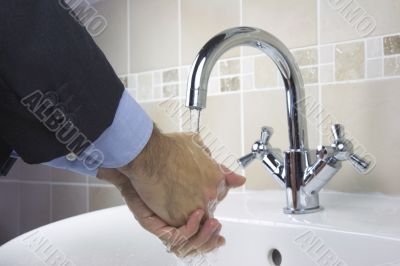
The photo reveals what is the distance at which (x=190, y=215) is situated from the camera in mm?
556

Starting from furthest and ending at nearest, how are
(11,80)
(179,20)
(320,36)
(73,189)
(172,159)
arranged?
(73,189), (179,20), (320,36), (172,159), (11,80)

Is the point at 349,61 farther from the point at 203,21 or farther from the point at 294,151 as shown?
the point at 203,21

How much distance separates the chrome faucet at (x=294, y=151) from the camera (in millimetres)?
612

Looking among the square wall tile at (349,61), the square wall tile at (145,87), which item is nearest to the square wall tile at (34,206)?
the square wall tile at (145,87)

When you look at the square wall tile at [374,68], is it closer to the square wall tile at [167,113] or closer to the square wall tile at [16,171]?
the square wall tile at [167,113]

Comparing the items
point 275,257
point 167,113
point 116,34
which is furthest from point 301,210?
point 116,34

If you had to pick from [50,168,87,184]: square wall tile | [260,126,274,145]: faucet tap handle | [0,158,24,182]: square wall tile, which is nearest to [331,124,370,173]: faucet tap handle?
[260,126,274,145]: faucet tap handle

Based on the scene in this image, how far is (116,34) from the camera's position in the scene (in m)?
1.08

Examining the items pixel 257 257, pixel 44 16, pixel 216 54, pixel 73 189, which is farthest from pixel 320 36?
pixel 73 189

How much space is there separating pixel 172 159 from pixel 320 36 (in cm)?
38

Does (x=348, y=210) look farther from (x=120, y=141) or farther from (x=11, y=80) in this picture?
(x=11, y=80)

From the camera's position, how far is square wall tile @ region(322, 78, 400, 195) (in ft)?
2.19

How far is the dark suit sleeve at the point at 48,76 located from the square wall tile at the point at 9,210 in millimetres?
993

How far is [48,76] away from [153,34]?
642 millimetres
